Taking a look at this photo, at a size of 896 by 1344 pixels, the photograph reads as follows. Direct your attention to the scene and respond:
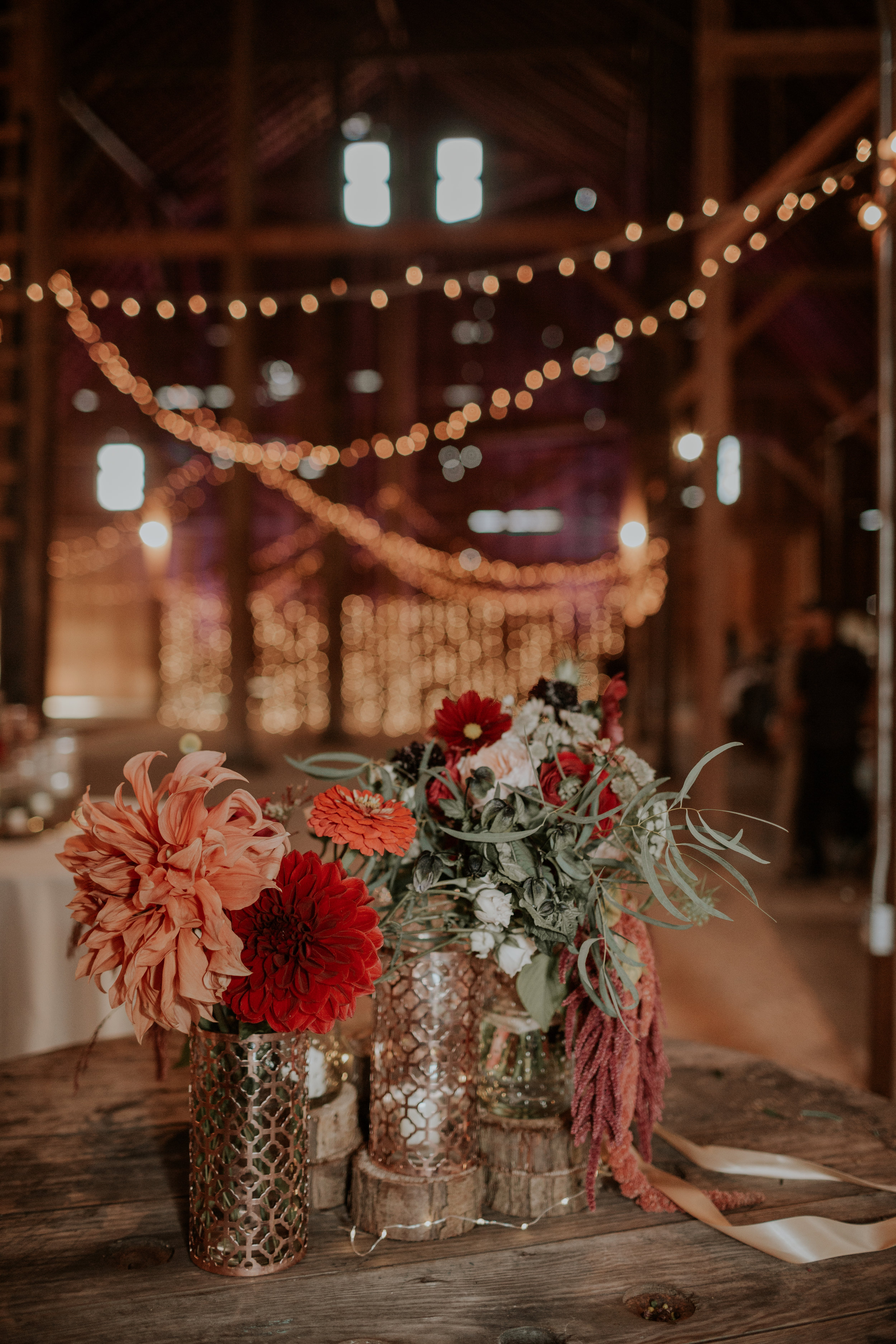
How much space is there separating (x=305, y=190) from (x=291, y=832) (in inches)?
462

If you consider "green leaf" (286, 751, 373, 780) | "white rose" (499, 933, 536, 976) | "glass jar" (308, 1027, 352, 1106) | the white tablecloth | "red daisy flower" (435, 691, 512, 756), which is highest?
"red daisy flower" (435, 691, 512, 756)

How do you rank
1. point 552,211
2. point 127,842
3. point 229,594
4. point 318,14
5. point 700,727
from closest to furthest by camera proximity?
point 127,842 → point 700,727 → point 229,594 → point 318,14 → point 552,211

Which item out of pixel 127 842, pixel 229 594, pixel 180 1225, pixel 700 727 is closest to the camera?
pixel 127 842

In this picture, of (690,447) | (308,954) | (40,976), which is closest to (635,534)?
(690,447)

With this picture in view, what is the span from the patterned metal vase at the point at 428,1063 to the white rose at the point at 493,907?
1.8 inches

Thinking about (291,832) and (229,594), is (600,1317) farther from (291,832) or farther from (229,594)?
(229,594)

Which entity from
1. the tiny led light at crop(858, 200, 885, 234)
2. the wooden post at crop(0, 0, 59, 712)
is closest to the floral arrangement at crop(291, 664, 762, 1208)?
the tiny led light at crop(858, 200, 885, 234)

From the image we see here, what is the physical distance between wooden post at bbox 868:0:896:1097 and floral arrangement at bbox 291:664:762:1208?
64.5 inches

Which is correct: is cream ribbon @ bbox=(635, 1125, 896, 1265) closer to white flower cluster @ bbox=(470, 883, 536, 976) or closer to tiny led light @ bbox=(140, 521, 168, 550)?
white flower cluster @ bbox=(470, 883, 536, 976)

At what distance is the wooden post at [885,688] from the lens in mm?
2420

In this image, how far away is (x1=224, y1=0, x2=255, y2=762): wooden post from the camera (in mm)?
7312

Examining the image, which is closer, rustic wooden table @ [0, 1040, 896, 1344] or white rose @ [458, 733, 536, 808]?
rustic wooden table @ [0, 1040, 896, 1344]

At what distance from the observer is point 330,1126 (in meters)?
0.95

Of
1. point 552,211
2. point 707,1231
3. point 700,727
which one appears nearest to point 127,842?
point 707,1231
